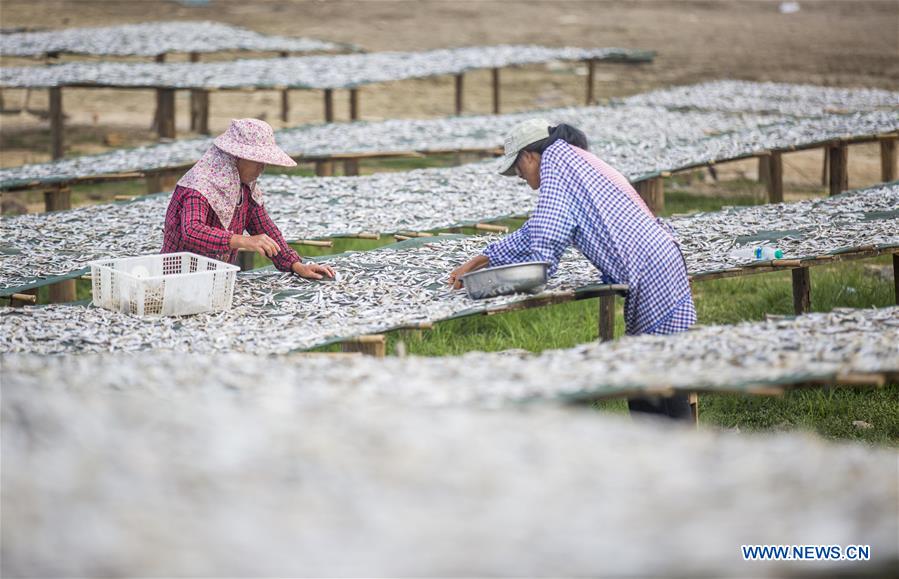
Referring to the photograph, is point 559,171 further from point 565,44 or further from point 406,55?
point 565,44

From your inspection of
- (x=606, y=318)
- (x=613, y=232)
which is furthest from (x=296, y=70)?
(x=613, y=232)

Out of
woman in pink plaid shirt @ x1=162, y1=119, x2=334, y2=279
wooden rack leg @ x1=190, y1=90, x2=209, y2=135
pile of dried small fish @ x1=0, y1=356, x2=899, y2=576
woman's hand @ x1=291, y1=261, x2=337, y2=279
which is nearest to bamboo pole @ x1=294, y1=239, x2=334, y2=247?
woman's hand @ x1=291, y1=261, x2=337, y2=279

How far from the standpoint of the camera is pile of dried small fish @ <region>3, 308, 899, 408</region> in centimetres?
322

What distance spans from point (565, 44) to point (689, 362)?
1700cm

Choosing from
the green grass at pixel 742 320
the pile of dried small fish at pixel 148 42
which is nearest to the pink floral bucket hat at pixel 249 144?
the green grass at pixel 742 320

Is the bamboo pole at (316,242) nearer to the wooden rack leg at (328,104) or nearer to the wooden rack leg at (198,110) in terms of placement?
the wooden rack leg at (328,104)

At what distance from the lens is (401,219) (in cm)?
715

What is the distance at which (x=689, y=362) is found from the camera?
142 inches

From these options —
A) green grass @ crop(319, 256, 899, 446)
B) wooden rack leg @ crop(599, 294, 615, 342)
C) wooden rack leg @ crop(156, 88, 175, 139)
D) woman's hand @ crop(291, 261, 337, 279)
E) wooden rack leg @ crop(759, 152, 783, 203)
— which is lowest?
green grass @ crop(319, 256, 899, 446)

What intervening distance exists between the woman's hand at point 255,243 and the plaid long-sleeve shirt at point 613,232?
121cm

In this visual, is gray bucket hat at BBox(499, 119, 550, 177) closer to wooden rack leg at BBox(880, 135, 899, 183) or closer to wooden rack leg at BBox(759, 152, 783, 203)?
wooden rack leg at BBox(759, 152, 783, 203)

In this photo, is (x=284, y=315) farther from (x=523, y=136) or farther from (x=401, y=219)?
(x=401, y=219)

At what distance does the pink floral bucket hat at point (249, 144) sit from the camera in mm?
5082

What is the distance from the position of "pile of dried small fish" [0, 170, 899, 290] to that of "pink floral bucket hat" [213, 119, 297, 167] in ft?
4.29
